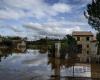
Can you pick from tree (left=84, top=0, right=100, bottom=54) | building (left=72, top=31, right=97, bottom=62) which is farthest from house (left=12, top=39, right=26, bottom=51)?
tree (left=84, top=0, right=100, bottom=54)

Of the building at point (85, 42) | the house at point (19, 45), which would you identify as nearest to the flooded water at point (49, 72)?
the building at point (85, 42)

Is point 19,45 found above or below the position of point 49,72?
above

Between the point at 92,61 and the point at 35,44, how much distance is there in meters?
58.3

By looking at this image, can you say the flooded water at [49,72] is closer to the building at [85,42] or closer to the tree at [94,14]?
the tree at [94,14]

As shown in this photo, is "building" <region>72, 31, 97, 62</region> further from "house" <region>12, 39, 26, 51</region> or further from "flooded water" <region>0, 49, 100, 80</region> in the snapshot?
"house" <region>12, 39, 26, 51</region>

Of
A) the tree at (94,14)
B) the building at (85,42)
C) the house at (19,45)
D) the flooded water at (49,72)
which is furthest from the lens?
the house at (19,45)

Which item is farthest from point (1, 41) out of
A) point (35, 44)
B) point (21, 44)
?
point (35, 44)

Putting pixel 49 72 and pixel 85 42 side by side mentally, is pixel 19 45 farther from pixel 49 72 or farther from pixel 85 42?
pixel 49 72

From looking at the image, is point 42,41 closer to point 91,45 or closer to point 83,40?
point 83,40

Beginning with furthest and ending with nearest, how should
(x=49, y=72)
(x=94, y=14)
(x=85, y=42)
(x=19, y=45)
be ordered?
(x=19, y=45)
(x=85, y=42)
(x=94, y=14)
(x=49, y=72)

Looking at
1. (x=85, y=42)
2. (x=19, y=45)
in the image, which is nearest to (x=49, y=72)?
→ (x=85, y=42)

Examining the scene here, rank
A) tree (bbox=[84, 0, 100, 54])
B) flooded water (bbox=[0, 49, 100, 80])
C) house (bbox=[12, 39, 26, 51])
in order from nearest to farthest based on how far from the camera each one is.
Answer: flooded water (bbox=[0, 49, 100, 80]), tree (bbox=[84, 0, 100, 54]), house (bbox=[12, 39, 26, 51])

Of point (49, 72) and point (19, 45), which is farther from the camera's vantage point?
point (19, 45)

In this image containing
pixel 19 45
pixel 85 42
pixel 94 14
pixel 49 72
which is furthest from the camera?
pixel 19 45
